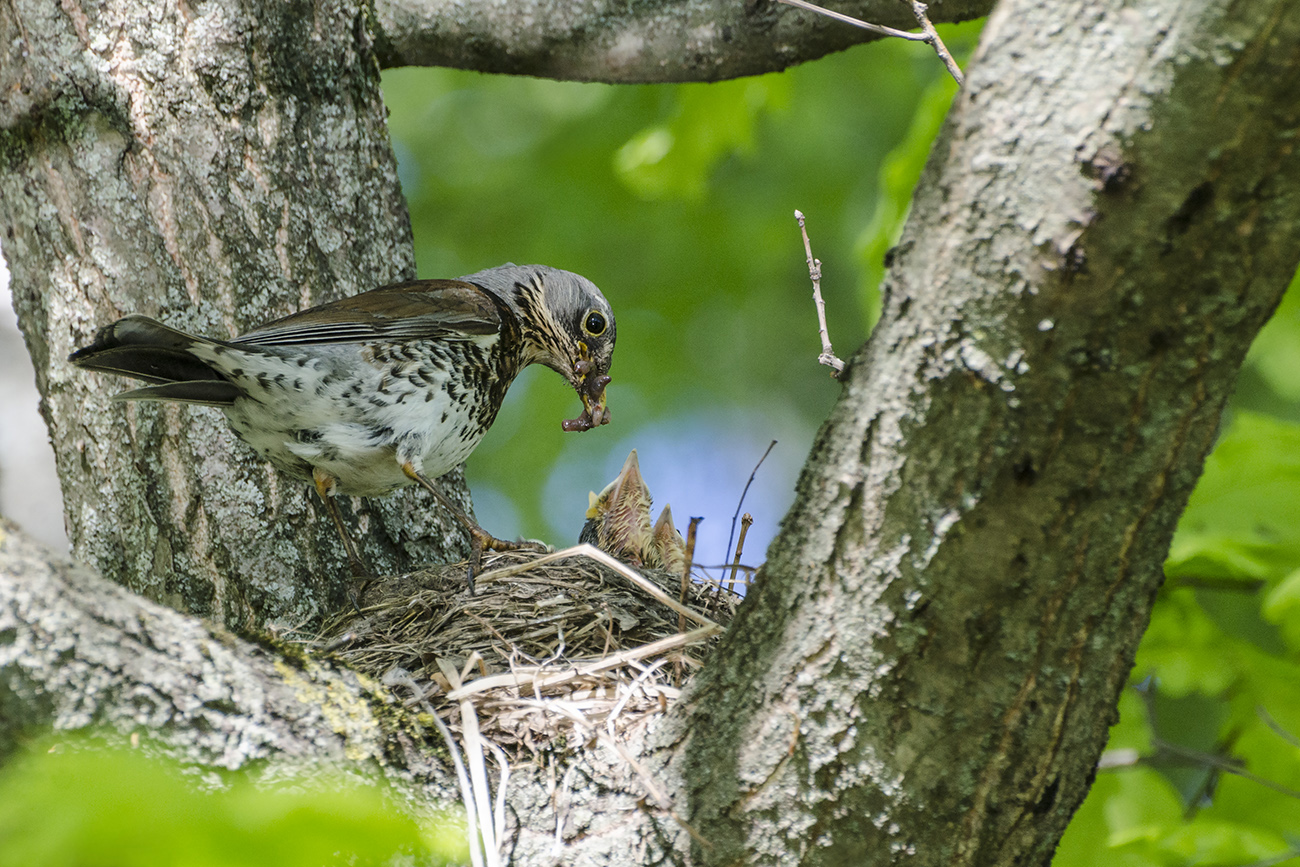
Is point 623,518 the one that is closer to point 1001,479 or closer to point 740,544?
point 740,544

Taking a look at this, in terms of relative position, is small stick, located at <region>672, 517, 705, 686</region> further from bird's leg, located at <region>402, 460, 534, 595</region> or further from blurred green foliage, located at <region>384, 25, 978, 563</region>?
blurred green foliage, located at <region>384, 25, 978, 563</region>

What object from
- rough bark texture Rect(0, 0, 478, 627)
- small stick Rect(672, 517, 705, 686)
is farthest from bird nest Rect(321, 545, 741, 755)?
rough bark texture Rect(0, 0, 478, 627)

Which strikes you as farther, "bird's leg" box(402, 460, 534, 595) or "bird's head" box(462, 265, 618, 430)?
"bird's head" box(462, 265, 618, 430)

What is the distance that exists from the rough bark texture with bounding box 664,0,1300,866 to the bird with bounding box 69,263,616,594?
4.48 feet

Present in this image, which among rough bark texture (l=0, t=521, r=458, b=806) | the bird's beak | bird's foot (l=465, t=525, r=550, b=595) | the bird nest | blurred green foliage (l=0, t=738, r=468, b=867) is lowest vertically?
blurred green foliage (l=0, t=738, r=468, b=867)

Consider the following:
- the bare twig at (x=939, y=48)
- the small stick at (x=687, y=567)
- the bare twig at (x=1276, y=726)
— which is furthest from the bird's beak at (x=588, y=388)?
the bare twig at (x=1276, y=726)

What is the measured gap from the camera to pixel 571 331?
394 centimetres

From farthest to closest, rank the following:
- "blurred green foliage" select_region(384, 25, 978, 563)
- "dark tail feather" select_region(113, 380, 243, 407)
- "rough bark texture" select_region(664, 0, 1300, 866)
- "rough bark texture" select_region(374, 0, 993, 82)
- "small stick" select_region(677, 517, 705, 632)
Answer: "blurred green foliage" select_region(384, 25, 978, 563) < "rough bark texture" select_region(374, 0, 993, 82) < "dark tail feather" select_region(113, 380, 243, 407) < "small stick" select_region(677, 517, 705, 632) < "rough bark texture" select_region(664, 0, 1300, 866)

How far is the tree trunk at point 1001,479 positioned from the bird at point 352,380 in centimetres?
120

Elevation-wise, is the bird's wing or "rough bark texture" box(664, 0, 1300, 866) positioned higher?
the bird's wing

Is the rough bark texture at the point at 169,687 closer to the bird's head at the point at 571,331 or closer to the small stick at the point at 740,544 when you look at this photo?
the small stick at the point at 740,544

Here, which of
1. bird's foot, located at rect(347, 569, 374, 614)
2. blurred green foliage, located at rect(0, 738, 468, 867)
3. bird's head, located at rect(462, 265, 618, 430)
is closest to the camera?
blurred green foliage, located at rect(0, 738, 468, 867)

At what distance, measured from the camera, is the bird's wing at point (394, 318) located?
9.51 ft

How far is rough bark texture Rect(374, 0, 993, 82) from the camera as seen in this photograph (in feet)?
12.0
